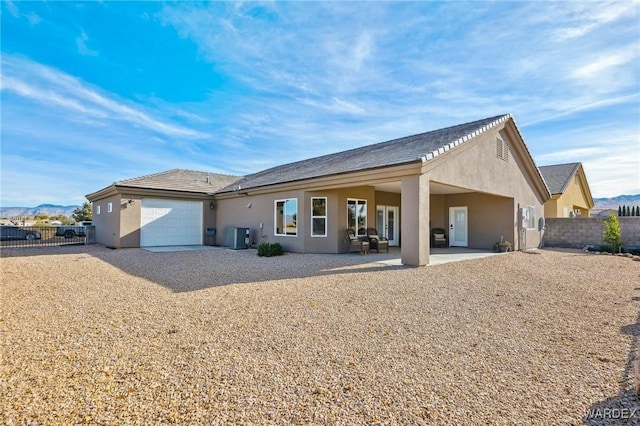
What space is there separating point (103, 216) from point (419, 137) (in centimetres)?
1666

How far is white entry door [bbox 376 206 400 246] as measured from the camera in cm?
1532

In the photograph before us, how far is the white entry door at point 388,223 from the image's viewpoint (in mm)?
15320

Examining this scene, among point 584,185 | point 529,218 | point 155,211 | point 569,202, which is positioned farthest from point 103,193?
point 584,185

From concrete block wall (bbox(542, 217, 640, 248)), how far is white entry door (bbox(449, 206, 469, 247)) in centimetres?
508

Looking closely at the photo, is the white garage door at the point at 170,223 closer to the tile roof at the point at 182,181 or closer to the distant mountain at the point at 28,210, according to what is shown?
the tile roof at the point at 182,181

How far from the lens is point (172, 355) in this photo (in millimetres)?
3412

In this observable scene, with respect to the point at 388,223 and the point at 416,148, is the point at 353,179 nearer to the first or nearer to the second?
the point at 416,148

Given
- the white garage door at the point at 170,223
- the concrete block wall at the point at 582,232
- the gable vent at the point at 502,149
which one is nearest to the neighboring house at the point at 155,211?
the white garage door at the point at 170,223

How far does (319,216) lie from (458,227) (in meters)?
7.73

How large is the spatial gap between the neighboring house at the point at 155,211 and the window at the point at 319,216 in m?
7.40

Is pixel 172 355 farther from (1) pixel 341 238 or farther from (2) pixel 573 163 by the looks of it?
(2) pixel 573 163

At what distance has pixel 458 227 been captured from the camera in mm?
16156

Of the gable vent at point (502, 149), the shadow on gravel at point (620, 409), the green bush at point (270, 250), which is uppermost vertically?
the gable vent at point (502, 149)

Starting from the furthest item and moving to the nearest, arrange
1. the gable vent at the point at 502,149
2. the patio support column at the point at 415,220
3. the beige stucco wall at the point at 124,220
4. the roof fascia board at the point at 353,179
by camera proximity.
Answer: the beige stucco wall at the point at 124,220, the gable vent at the point at 502,149, the roof fascia board at the point at 353,179, the patio support column at the point at 415,220
